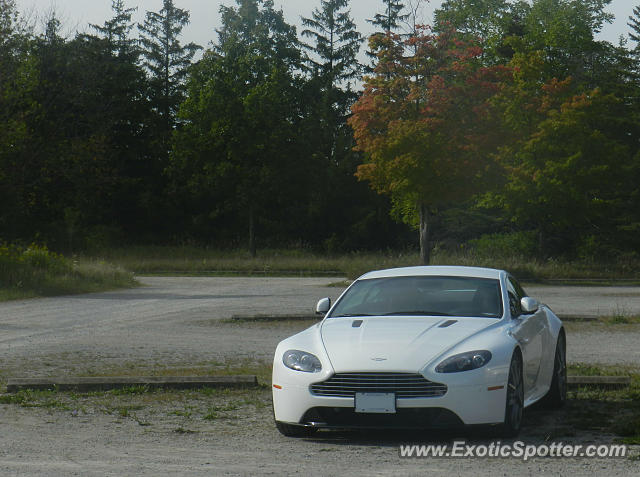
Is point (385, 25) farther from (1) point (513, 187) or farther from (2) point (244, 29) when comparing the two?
(1) point (513, 187)

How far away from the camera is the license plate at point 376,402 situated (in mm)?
7191

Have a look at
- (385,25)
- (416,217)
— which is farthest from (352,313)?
(385,25)

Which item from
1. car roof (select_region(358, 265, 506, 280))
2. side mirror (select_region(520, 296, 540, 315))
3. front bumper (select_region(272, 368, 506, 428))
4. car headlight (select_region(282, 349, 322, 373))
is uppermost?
car roof (select_region(358, 265, 506, 280))

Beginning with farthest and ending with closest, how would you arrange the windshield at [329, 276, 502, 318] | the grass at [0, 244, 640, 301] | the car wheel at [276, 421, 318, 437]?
the grass at [0, 244, 640, 301] → the windshield at [329, 276, 502, 318] → the car wheel at [276, 421, 318, 437]

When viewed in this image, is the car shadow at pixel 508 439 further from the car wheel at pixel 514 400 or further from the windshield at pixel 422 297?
the windshield at pixel 422 297

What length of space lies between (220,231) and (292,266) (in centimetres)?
2532

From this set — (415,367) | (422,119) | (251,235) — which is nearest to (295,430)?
(415,367)

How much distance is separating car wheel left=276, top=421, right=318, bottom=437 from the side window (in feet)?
7.32

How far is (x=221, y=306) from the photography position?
76.0 feet

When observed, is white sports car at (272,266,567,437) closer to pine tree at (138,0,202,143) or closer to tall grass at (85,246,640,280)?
tall grass at (85,246,640,280)

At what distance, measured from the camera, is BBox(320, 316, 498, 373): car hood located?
24.1 ft

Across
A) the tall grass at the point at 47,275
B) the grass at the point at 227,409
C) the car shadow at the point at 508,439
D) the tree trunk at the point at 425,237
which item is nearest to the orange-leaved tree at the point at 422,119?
the tree trunk at the point at 425,237

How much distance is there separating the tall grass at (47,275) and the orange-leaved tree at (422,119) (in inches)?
512

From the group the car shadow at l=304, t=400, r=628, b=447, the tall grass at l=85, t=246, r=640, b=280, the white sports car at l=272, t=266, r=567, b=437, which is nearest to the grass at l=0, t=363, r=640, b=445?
the car shadow at l=304, t=400, r=628, b=447
